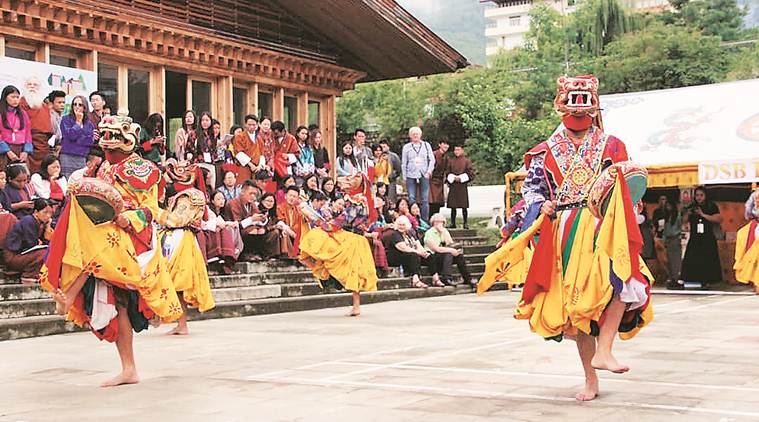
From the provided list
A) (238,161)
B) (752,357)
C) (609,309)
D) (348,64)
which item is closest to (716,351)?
(752,357)

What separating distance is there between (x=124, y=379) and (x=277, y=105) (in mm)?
14248

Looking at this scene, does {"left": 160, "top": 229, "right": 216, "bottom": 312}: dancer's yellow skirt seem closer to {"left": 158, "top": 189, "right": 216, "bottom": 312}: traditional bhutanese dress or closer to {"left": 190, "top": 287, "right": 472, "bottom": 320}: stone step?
{"left": 158, "top": 189, "right": 216, "bottom": 312}: traditional bhutanese dress

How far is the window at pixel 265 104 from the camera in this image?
2142 cm

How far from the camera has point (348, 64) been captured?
930 inches

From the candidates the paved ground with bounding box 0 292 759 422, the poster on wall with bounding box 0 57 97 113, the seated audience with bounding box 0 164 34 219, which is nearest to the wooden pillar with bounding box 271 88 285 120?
the poster on wall with bounding box 0 57 97 113

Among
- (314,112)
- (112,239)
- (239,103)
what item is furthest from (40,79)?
(314,112)

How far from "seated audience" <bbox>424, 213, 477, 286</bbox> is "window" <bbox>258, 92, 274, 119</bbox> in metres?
4.69

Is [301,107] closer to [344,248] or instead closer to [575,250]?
[344,248]

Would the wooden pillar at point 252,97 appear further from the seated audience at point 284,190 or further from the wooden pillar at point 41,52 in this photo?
the wooden pillar at point 41,52

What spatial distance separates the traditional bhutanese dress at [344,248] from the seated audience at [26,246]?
3.32 metres

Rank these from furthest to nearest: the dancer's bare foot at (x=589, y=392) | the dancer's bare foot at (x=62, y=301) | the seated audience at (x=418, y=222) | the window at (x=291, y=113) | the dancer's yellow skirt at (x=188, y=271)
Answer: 1. the window at (x=291, y=113)
2. the seated audience at (x=418, y=222)
3. the dancer's yellow skirt at (x=188, y=271)
4. the dancer's bare foot at (x=62, y=301)
5. the dancer's bare foot at (x=589, y=392)

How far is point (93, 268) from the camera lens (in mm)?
7539

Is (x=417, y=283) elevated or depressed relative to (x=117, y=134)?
depressed

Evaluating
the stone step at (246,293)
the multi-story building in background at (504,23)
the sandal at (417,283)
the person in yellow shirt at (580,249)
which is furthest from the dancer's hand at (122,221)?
the multi-story building in background at (504,23)
